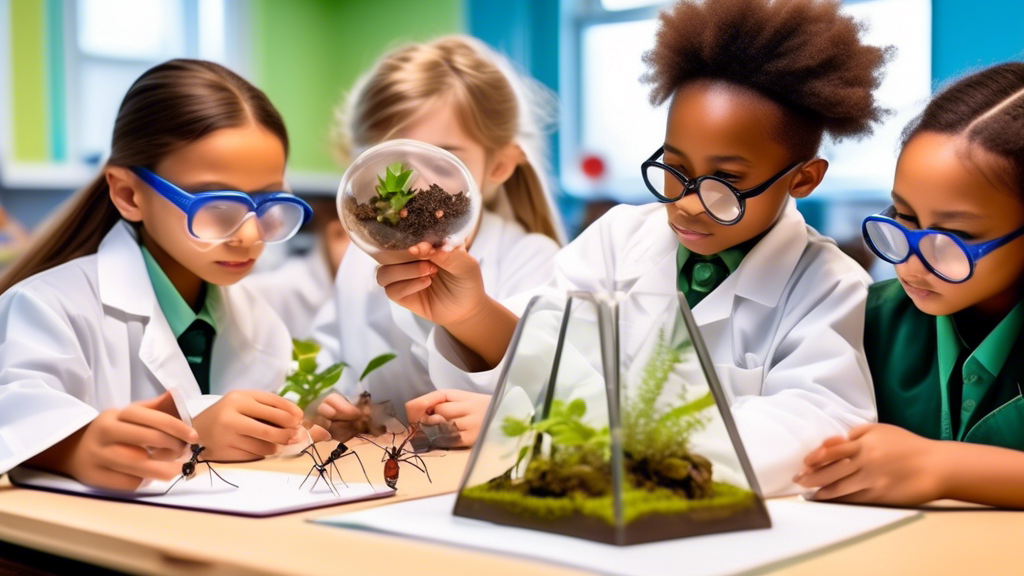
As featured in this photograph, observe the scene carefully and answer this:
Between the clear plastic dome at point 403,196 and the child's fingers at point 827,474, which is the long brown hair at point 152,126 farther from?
the child's fingers at point 827,474

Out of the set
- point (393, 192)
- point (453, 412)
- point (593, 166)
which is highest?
point (393, 192)

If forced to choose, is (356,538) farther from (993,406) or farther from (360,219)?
(993,406)

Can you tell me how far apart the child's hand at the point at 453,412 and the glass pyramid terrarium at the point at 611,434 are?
16.9 inches

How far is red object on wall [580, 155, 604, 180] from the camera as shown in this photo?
602 centimetres

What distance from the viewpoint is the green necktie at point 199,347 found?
1.57m

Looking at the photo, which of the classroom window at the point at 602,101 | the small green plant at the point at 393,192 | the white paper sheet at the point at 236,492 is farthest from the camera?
the classroom window at the point at 602,101

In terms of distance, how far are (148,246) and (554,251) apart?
0.78m

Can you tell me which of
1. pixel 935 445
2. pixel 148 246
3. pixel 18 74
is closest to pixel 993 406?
pixel 935 445

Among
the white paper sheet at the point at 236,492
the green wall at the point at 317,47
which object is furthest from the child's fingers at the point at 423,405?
the green wall at the point at 317,47

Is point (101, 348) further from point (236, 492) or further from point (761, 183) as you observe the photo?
point (761, 183)

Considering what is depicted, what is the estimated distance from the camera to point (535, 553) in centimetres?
71

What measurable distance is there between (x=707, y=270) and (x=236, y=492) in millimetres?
696

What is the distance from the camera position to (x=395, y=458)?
108 cm

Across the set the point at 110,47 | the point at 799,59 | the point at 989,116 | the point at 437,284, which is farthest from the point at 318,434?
the point at 110,47
